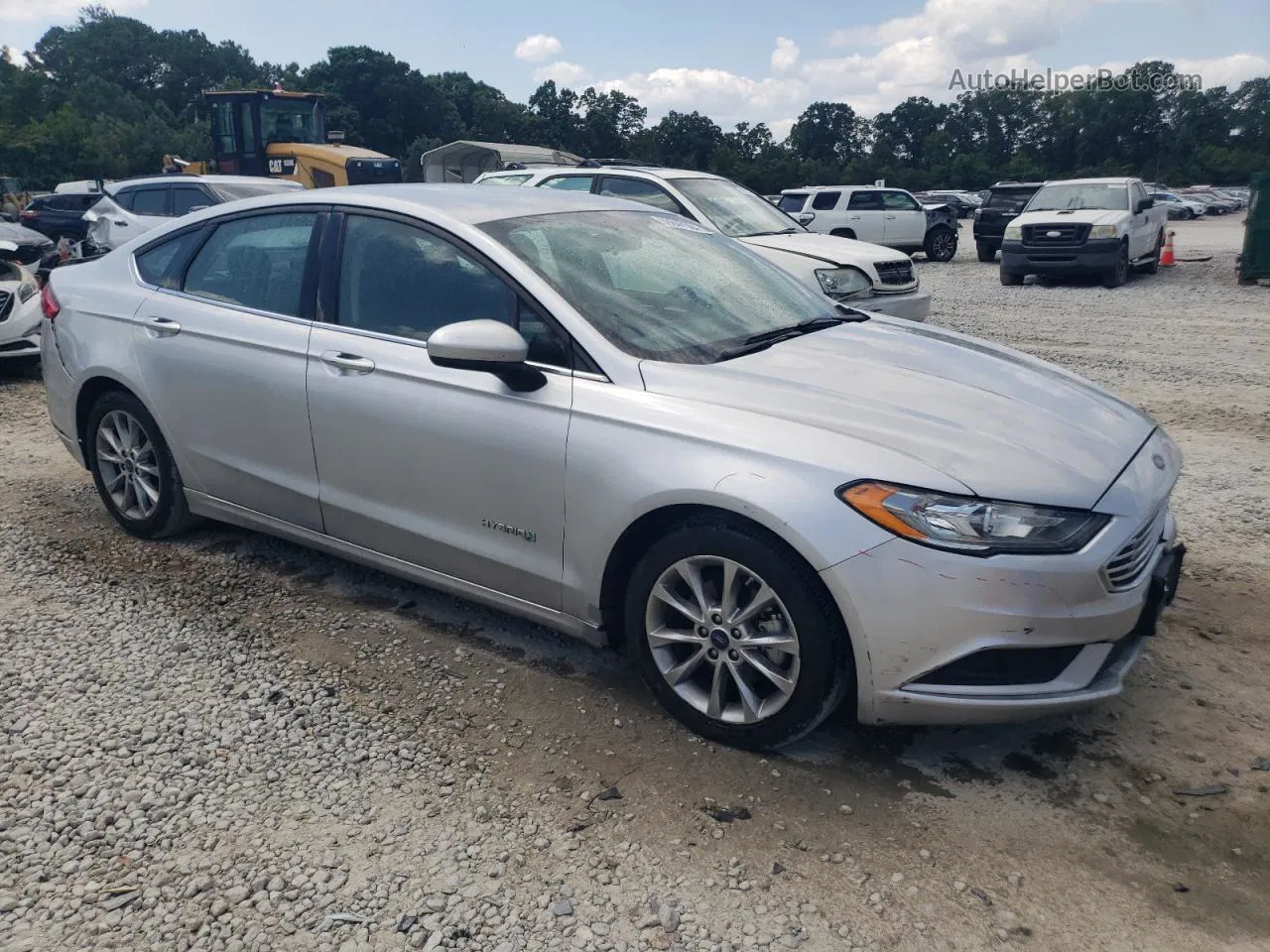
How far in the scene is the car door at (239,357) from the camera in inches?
158

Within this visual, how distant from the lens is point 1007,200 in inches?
870

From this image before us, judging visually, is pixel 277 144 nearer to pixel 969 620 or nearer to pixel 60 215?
pixel 60 215

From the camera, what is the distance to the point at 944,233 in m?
22.9

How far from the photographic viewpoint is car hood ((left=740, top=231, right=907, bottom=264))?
880 centimetres

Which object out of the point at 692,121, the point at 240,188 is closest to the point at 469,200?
the point at 240,188

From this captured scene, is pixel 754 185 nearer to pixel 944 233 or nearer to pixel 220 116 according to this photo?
pixel 944 233

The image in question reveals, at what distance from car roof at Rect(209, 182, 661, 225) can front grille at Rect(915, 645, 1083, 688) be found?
2.23 meters

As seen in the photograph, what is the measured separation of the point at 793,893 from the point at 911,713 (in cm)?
61

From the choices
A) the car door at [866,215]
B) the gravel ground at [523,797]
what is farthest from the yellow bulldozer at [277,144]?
the gravel ground at [523,797]

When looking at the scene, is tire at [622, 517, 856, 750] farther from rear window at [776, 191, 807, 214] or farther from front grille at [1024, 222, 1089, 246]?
rear window at [776, 191, 807, 214]

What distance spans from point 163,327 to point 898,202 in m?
20.7

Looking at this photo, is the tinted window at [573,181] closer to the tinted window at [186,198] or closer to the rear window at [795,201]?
the tinted window at [186,198]

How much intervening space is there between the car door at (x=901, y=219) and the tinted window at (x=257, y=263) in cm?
1984

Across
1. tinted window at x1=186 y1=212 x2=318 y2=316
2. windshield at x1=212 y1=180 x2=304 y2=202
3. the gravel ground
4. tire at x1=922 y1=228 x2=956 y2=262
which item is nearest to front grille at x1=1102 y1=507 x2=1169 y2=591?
the gravel ground
